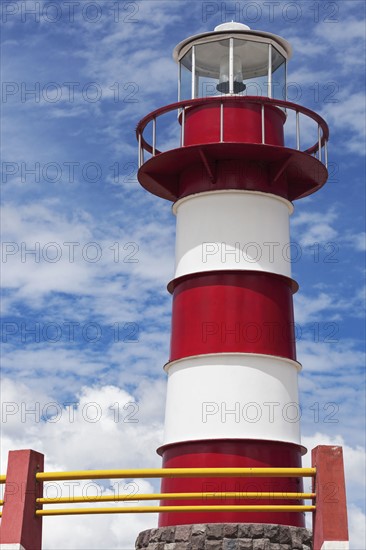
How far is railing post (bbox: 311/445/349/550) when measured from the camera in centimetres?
884

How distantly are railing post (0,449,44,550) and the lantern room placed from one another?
374 inches

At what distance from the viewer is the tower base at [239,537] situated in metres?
13.9

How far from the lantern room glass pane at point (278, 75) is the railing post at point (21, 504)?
9.93m

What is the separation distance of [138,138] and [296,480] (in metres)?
6.65

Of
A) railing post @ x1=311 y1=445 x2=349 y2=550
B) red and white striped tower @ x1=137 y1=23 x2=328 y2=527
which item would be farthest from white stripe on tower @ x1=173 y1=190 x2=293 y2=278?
railing post @ x1=311 y1=445 x2=349 y2=550

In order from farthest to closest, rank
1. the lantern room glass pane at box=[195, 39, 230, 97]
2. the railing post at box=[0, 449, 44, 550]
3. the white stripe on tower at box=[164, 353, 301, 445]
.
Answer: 1. the lantern room glass pane at box=[195, 39, 230, 97]
2. the white stripe on tower at box=[164, 353, 301, 445]
3. the railing post at box=[0, 449, 44, 550]

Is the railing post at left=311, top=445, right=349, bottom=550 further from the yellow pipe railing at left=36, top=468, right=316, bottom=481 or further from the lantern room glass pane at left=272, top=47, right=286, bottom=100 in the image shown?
the lantern room glass pane at left=272, top=47, right=286, bottom=100

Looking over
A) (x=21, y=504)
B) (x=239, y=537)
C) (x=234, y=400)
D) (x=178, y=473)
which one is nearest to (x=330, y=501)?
(x=178, y=473)

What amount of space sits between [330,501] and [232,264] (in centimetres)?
696

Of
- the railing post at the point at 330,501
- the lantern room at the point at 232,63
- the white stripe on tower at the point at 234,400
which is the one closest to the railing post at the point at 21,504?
the railing post at the point at 330,501

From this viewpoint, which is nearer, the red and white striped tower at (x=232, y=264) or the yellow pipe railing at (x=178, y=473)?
the yellow pipe railing at (x=178, y=473)

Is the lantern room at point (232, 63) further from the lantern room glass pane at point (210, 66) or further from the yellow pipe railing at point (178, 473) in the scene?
the yellow pipe railing at point (178, 473)

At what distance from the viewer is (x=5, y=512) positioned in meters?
9.56

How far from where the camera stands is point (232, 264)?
50.8ft
